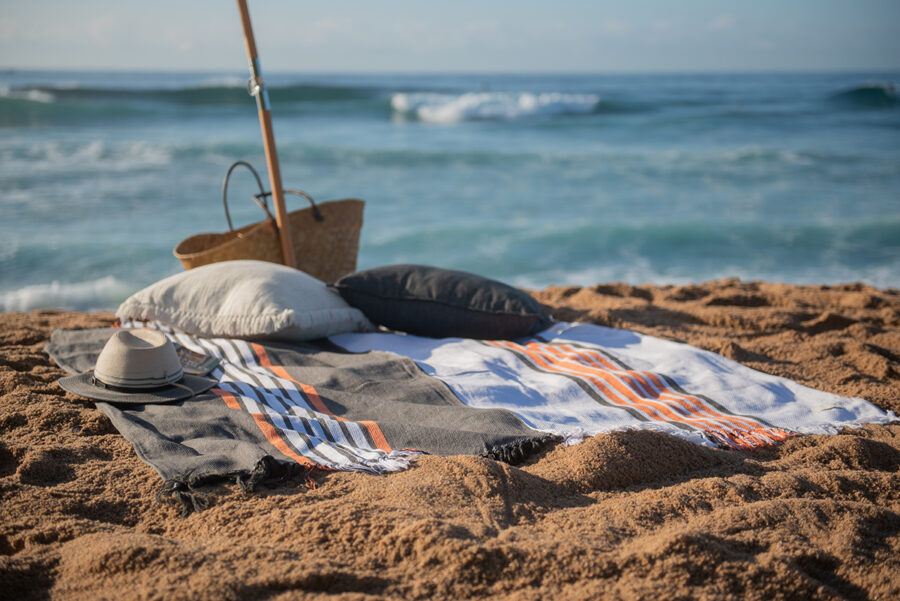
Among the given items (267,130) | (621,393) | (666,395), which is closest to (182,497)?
(621,393)

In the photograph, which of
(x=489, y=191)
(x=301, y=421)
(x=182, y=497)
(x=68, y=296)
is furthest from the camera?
(x=489, y=191)

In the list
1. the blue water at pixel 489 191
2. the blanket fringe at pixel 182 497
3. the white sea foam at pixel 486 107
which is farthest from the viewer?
the white sea foam at pixel 486 107

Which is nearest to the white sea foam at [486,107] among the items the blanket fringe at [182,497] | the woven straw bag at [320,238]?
the woven straw bag at [320,238]

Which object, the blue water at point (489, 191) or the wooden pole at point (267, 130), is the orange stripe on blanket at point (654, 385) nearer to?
the wooden pole at point (267, 130)

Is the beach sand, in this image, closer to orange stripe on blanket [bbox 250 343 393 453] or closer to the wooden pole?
orange stripe on blanket [bbox 250 343 393 453]

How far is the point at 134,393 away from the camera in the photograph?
2.38 m

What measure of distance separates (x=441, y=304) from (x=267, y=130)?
1.37 m

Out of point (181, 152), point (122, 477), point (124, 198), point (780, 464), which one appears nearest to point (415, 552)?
point (122, 477)

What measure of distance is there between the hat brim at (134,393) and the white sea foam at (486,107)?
17.7 m

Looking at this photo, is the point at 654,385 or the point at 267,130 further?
the point at 267,130

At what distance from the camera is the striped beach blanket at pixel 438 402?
2039mm

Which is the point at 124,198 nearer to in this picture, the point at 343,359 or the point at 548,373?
the point at 343,359

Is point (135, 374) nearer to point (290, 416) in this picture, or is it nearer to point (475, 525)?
point (290, 416)

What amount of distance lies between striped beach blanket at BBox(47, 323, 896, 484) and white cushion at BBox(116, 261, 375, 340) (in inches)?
2.9
